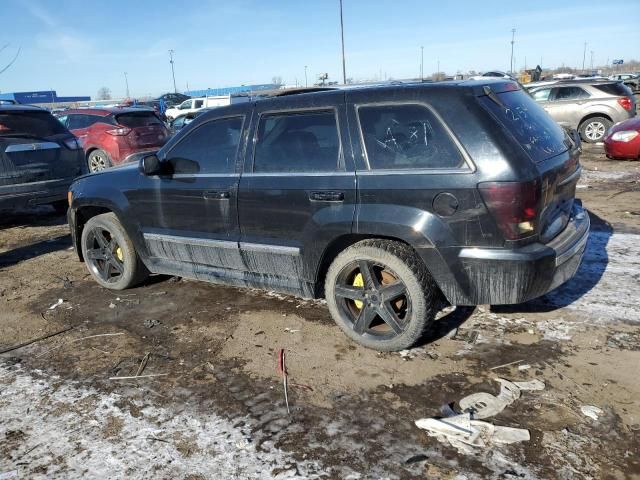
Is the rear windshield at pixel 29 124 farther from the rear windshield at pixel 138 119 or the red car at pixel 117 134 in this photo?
the rear windshield at pixel 138 119

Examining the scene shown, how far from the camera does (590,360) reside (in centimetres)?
331

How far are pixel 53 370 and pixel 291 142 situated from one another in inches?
93.2

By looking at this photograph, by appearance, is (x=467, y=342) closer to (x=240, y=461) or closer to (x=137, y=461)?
(x=240, y=461)

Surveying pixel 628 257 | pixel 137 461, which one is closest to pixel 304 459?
pixel 137 461

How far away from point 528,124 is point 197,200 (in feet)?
8.47

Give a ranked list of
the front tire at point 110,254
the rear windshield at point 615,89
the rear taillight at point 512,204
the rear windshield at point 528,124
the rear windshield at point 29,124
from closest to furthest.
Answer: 1. the rear taillight at point 512,204
2. the rear windshield at point 528,124
3. the front tire at point 110,254
4. the rear windshield at point 29,124
5. the rear windshield at point 615,89

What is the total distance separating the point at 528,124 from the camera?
335 centimetres

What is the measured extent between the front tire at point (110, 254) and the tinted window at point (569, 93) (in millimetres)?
13374

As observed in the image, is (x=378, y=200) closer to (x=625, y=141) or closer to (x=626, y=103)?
(x=625, y=141)

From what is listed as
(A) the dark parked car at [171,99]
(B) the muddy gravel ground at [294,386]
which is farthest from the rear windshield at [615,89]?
(A) the dark parked car at [171,99]

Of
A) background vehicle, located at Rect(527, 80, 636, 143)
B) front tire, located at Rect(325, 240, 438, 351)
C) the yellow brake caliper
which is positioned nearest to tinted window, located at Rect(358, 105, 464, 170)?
front tire, located at Rect(325, 240, 438, 351)

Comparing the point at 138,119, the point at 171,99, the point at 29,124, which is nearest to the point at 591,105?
the point at 138,119

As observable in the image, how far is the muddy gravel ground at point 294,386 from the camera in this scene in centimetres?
253

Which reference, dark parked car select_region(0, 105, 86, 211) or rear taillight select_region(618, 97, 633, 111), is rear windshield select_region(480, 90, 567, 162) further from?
rear taillight select_region(618, 97, 633, 111)
